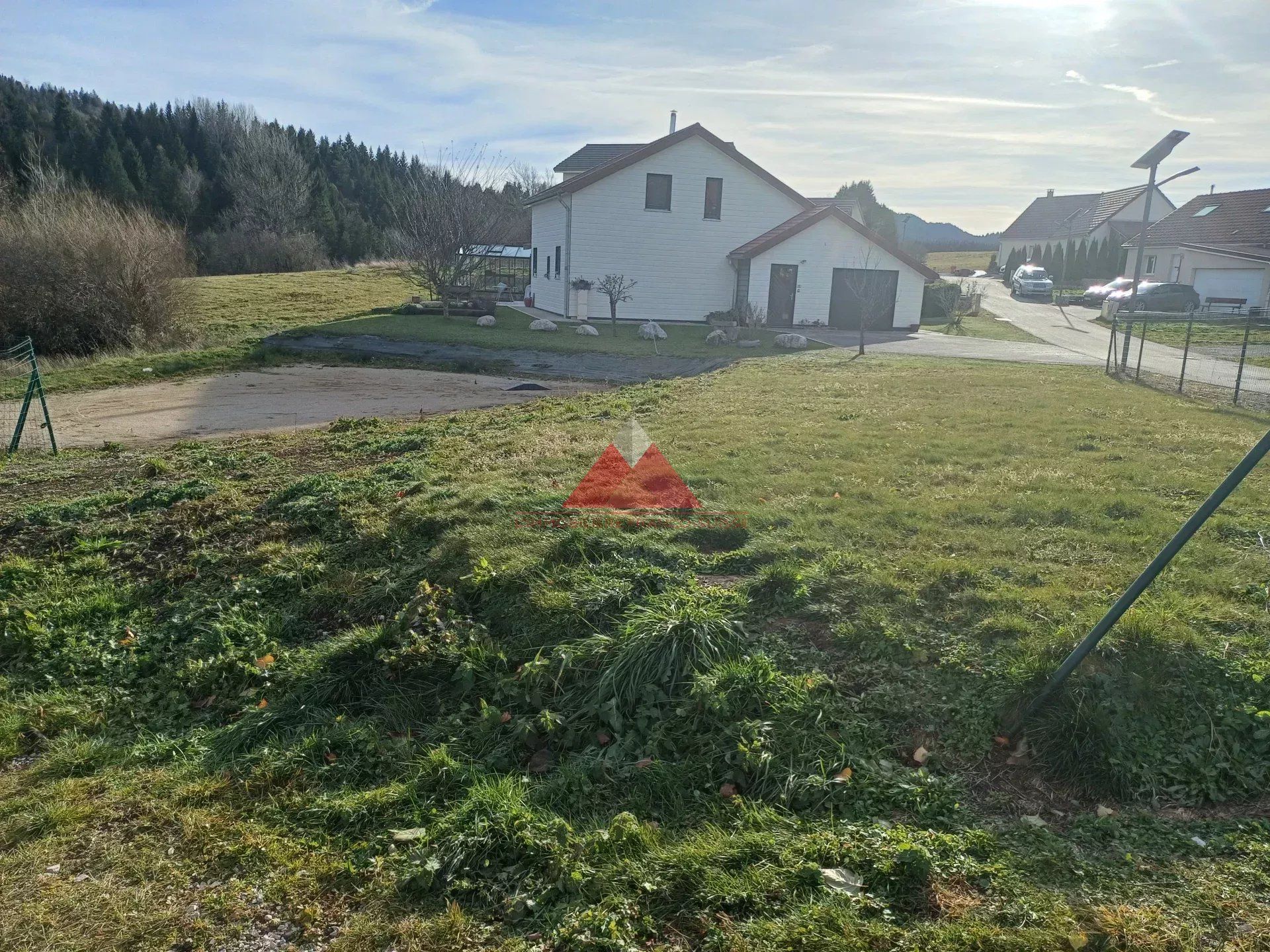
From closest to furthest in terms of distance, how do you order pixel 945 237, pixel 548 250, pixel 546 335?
1. pixel 546 335
2. pixel 548 250
3. pixel 945 237

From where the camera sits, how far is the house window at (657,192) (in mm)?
29797

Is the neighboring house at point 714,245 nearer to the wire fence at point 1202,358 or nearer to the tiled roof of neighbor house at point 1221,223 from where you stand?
the wire fence at point 1202,358

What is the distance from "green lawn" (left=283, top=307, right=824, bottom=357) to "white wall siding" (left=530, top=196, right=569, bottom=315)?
9.77ft

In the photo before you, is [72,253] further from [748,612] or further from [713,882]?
[713,882]

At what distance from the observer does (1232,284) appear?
37.4 metres

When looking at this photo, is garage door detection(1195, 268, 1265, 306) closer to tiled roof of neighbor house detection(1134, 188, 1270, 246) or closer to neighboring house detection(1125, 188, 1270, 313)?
neighboring house detection(1125, 188, 1270, 313)

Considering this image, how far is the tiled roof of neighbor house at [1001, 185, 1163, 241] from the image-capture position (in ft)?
189

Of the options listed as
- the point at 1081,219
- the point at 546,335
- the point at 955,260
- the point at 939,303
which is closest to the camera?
the point at 546,335

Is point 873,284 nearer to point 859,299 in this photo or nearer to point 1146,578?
point 859,299

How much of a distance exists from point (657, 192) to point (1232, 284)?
88.6ft

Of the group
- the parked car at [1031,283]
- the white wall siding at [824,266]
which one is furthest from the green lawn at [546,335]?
the parked car at [1031,283]

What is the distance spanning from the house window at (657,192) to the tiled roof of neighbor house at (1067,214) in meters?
40.8

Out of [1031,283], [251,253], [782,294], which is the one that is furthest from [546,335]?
[251,253]

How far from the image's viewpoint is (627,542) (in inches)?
237
